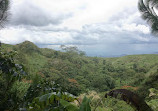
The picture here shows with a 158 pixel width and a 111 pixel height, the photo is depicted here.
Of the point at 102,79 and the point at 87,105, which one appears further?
the point at 102,79

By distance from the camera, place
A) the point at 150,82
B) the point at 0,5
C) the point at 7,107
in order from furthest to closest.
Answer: the point at 150,82 → the point at 0,5 → the point at 7,107

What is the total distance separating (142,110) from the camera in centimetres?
193

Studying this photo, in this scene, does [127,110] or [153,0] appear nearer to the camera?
[127,110]

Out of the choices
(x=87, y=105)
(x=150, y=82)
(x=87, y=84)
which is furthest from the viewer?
(x=87, y=84)

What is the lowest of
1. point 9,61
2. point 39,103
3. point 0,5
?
point 39,103

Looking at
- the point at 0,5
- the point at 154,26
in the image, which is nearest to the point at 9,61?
the point at 0,5

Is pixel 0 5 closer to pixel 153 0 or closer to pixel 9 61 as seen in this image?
pixel 9 61

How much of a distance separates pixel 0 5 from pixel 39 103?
347 centimetres

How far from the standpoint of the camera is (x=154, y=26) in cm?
639

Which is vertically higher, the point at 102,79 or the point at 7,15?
the point at 7,15

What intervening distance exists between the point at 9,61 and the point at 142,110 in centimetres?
256

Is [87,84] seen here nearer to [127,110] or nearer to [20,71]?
[127,110]

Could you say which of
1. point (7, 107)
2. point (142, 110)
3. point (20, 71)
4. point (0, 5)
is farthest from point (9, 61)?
point (142, 110)

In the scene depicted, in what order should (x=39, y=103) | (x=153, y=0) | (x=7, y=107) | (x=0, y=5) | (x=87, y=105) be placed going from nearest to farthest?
(x=87, y=105) → (x=39, y=103) → (x=7, y=107) → (x=0, y=5) → (x=153, y=0)
